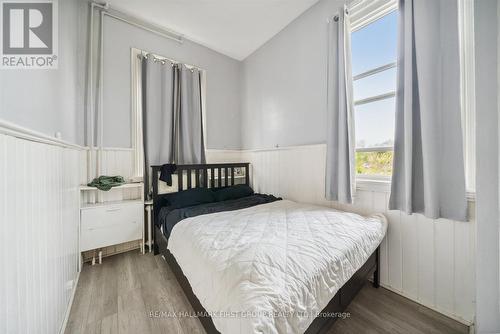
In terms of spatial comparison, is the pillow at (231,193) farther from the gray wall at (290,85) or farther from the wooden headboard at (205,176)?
the gray wall at (290,85)

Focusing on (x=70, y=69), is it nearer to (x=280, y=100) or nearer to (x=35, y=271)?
(x=35, y=271)

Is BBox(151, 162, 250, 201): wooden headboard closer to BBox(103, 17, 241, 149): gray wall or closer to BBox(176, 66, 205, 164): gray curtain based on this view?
BBox(176, 66, 205, 164): gray curtain

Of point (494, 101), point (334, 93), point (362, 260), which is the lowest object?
point (362, 260)

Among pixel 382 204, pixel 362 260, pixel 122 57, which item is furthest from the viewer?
pixel 122 57

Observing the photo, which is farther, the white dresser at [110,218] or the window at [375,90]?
the white dresser at [110,218]

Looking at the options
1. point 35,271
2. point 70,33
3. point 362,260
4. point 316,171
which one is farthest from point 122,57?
point 362,260

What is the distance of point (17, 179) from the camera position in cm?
62

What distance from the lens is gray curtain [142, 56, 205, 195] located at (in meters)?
2.32

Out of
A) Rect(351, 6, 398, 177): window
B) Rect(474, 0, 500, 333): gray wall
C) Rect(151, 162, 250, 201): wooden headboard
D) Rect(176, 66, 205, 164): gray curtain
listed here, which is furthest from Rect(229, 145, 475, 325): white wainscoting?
Rect(176, 66, 205, 164): gray curtain

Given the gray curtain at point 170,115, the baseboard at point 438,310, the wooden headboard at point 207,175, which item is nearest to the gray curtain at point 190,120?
the gray curtain at point 170,115

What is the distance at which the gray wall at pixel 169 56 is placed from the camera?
217 centimetres

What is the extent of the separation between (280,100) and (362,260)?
6.81ft

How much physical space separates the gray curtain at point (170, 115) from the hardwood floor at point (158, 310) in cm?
104

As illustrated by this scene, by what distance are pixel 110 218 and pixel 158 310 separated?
3.64 feet
